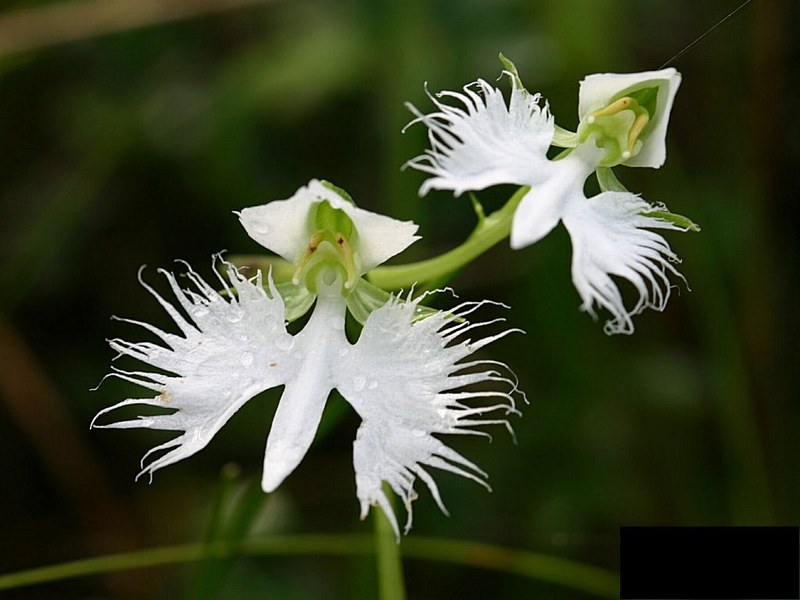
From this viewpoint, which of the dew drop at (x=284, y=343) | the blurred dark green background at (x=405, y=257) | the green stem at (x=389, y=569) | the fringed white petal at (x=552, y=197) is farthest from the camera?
the blurred dark green background at (x=405, y=257)

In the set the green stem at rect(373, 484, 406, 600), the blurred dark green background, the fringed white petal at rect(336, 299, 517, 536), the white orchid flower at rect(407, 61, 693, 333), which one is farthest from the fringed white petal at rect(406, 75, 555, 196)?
the blurred dark green background

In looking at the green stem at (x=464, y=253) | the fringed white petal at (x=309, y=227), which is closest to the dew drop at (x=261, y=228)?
the fringed white petal at (x=309, y=227)

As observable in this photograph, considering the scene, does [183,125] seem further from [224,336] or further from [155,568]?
[224,336]

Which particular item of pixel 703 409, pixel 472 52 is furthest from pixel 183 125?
pixel 703 409

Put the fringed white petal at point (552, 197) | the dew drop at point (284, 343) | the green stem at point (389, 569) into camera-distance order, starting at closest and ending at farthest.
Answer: the fringed white petal at point (552, 197) → the dew drop at point (284, 343) → the green stem at point (389, 569)

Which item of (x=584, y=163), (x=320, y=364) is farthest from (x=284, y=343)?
(x=584, y=163)

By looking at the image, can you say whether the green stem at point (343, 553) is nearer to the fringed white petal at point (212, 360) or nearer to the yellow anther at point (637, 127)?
the fringed white petal at point (212, 360)
